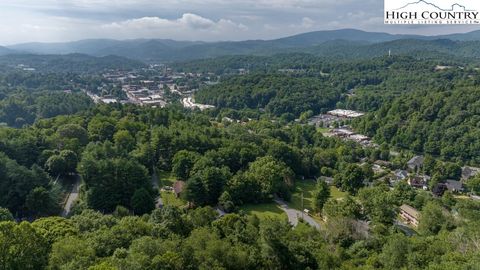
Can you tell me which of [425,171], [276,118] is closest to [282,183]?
[425,171]

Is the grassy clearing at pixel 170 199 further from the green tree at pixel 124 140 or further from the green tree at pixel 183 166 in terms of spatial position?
the green tree at pixel 124 140

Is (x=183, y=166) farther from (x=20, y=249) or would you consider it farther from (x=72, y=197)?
(x=20, y=249)

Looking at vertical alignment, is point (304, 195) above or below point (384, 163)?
above

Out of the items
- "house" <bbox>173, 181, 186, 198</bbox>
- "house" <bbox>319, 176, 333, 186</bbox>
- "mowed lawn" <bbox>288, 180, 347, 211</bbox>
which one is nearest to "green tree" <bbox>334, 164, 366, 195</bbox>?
"mowed lawn" <bbox>288, 180, 347, 211</bbox>

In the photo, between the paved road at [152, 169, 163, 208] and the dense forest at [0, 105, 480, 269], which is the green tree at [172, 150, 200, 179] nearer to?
the dense forest at [0, 105, 480, 269]

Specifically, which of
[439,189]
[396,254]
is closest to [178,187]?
[396,254]

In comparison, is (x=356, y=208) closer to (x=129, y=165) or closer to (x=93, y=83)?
(x=129, y=165)
